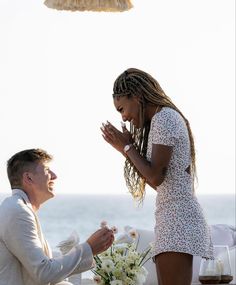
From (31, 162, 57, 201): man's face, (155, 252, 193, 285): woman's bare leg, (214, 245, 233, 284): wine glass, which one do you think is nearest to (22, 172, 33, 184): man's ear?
(31, 162, 57, 201): man's face

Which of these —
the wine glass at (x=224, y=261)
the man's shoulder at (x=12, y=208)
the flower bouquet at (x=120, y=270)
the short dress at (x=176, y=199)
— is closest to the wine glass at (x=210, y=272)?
the wine glass at (x=224, y=261)

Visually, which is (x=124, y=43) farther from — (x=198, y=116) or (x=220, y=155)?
(x=220, y=155)

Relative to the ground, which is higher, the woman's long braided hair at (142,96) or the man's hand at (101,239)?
the woman's long braided hair at (142,96)

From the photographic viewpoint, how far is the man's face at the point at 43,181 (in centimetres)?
429

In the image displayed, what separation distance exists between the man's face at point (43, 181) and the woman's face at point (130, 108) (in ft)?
1.16

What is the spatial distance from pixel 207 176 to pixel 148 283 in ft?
63.4

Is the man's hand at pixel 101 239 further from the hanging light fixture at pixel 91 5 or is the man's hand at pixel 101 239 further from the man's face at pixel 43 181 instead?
the hanging light fixture at pixel 91 5

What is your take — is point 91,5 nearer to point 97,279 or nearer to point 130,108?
point 130,108

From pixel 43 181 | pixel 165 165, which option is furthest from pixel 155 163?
pixel 43 181

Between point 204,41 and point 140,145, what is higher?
point 204,41

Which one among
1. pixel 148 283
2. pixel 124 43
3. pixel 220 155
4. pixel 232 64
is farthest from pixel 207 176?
pixel 148 283

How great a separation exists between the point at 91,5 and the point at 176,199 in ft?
4.51

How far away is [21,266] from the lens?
4.15 meters

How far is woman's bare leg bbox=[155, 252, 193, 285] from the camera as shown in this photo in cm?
419
